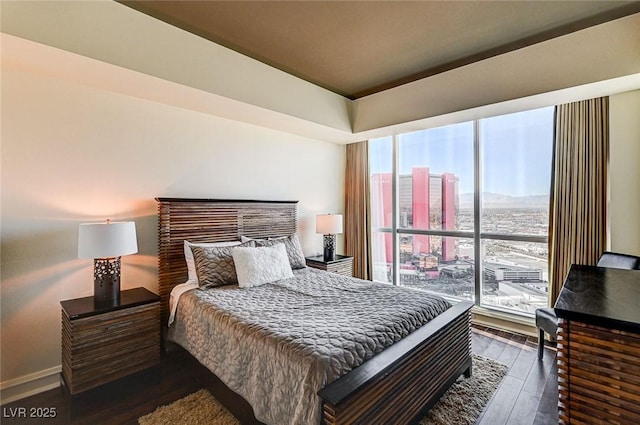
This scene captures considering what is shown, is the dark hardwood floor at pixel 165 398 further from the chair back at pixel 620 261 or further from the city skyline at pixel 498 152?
the city skyline at pixel 498 152

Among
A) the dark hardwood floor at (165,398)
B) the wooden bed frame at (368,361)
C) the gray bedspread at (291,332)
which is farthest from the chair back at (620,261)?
the gray bedspread at (291,332)

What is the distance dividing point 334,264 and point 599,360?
10.2ft

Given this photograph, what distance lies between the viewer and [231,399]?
1992mm

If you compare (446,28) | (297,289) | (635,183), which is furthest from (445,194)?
(297,289)

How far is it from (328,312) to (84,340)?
5.59 ft

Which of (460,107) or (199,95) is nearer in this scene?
(199,95)

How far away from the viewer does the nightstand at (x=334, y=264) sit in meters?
4.00

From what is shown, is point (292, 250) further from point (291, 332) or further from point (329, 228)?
point (291, 332)

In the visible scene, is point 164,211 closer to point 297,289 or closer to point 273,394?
point 297,289

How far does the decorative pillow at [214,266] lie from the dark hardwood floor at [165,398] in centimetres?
68

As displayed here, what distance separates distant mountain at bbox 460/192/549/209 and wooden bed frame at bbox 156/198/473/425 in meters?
1.71

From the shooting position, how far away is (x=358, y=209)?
4809 mm

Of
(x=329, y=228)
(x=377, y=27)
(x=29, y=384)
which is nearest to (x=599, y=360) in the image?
(x=377, y=27)

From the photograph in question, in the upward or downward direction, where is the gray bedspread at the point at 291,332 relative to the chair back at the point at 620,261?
downward
